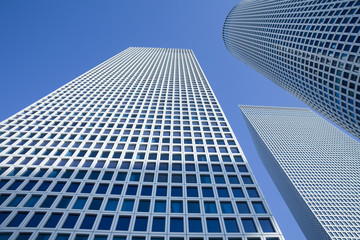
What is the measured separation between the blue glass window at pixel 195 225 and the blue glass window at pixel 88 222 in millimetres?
11238

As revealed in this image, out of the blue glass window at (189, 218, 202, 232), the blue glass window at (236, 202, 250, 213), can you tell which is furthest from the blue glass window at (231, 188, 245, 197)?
the blue glass window at (189, 218, 202, 232)

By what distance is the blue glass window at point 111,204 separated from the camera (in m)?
26.5


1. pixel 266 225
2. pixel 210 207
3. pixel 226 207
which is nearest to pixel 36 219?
pixel 210 207

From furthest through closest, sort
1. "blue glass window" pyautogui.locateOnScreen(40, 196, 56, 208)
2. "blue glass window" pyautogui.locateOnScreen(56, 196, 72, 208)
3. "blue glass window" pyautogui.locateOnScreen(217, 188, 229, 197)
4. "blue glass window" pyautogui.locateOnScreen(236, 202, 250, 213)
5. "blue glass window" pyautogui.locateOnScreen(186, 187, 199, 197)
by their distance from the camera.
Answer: "blue glass window" pyautogui.locateOnScreen(217, 188, 229, 197) → "blue glass window" pyautogui.locateOnScreen(186, 187, 199, 197) → "blue glass window" pyautogui.locateOnScreen(236, 202, 250, 213) → "blue glass window" pyautogui.locateOnScreen(56, 196, 72, 208) → "blue glass window" pyautogui.locateOnScreen(40, 196, 56, 208)

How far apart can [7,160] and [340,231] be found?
125992 mm

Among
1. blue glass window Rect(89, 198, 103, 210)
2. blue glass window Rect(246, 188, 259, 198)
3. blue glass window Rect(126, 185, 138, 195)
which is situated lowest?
blue glass window Rect(89, 198, 103, 210)

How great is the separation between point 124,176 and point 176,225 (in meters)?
10.8

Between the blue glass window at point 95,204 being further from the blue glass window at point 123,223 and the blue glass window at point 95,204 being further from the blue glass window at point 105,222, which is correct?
the blue glass window at point 123,223

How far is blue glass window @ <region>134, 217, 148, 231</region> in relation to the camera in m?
24.4

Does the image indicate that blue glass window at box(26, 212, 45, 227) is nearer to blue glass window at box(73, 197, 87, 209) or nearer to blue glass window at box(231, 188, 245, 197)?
blue glass window at box(73, 197, 87, 209)

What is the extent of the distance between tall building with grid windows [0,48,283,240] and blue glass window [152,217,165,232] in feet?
0.37

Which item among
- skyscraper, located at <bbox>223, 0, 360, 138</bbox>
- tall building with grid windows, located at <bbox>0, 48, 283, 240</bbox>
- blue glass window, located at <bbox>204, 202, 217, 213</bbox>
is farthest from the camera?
skyscraper, located at <bbox>223, 0, 360, 138</bbox>

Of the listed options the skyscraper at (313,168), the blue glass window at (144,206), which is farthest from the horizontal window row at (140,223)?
the skyscraper at (313,168)

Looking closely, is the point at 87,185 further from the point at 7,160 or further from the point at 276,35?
the point at 276,35
